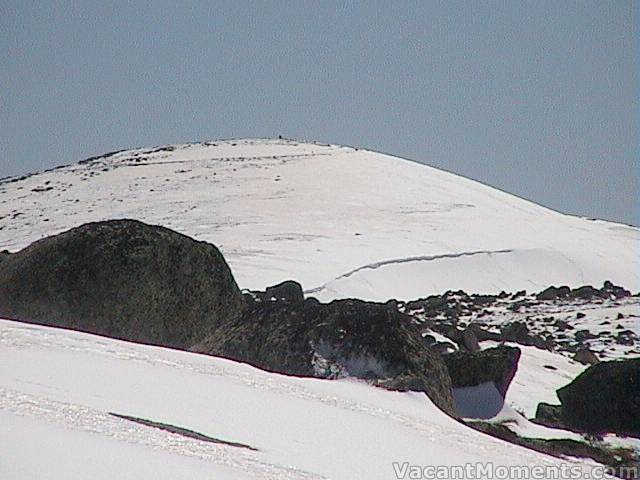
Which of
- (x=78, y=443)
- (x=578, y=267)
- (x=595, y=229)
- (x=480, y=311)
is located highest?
(x=595, y=229)

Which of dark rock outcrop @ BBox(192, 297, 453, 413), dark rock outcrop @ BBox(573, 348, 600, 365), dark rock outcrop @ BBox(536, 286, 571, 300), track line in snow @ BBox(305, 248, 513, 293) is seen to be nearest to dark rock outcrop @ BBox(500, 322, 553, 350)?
dark rock outcrop @ BBox(573, 348, 600, 365)

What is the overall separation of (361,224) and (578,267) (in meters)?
9.14

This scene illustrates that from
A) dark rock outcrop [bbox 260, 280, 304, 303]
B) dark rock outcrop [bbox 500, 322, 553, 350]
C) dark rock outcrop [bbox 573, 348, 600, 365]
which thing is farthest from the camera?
dark rock outcrop [bbox 260, 280, 304, 303]

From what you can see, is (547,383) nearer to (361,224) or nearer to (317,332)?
(317,332)

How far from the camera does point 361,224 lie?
133ft

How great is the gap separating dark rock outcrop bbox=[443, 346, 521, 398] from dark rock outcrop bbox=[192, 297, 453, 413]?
2.16 metres

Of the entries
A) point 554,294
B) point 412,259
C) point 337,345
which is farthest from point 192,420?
point 412,259

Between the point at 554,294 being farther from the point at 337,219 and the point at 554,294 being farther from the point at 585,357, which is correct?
the point at 337,219

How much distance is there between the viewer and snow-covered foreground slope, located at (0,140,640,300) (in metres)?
33.1

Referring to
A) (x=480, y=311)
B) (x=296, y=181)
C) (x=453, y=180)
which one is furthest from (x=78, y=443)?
(x=453, y=180)

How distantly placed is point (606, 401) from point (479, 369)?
5.03 feet

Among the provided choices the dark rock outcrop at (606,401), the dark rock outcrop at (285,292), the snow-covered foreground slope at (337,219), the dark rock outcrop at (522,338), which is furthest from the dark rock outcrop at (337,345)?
the snow-covered foreground slope at (337,219)

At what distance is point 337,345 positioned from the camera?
8242 millimetres

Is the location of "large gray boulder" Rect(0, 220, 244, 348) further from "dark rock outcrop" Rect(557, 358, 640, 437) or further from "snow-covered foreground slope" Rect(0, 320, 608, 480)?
"dark rock outcrop" Rect(557, 358, 640, 437)
